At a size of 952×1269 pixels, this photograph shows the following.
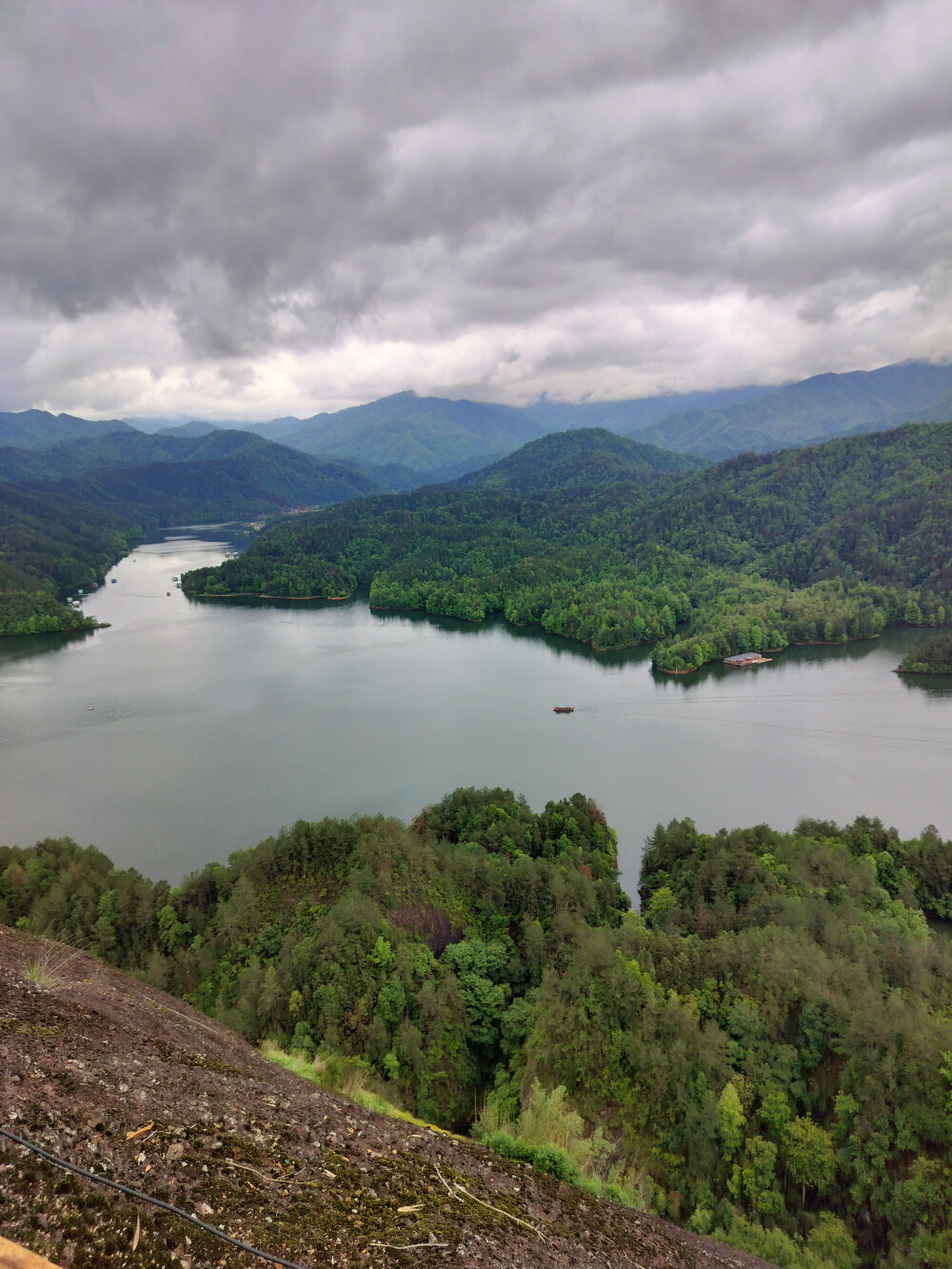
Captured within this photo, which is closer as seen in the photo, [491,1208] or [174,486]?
[491,1208]

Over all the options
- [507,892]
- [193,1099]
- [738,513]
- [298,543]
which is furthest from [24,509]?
[193,1099]

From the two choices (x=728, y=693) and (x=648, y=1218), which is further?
(x=728, y=693)

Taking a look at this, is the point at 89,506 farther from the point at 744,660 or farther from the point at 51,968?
the point at 51,968

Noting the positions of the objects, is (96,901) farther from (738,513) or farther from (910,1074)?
(738,513)

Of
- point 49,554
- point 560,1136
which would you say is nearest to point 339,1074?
point 560,1136

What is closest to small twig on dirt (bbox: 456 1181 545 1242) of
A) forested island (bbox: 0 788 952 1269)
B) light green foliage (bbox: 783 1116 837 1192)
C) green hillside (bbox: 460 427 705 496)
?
forested island (bbox: 0 788 952 1269)

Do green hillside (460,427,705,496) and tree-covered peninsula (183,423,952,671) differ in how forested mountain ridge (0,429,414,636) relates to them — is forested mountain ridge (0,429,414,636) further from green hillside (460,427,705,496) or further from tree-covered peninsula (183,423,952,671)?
green hillside (460,427,705,496)

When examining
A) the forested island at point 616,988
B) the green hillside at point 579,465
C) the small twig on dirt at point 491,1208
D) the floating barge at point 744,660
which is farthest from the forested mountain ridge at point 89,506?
the green hillside at point 579,465
